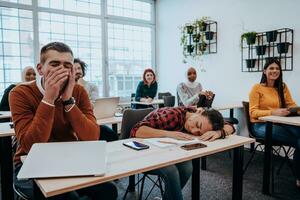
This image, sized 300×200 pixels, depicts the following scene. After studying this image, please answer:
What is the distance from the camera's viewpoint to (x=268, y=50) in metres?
3.87

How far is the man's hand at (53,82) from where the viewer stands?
4.18ft

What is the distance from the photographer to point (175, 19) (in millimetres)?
5449

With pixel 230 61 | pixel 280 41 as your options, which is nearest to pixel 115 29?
pixel 230 61

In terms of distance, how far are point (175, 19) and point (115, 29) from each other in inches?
49.0

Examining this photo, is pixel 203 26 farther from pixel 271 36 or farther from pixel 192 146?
pixel 192 146

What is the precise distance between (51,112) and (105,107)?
4.40 feet

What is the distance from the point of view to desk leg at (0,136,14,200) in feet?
6.22

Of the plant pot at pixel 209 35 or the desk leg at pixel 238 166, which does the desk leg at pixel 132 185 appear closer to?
the desk leg at pixel 238 166

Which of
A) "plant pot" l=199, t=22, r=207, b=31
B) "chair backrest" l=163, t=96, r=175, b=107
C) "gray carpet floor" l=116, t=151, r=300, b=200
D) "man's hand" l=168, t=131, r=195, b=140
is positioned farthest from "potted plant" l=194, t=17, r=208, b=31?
"man's hand" l=168, t=131, r=195, b=140

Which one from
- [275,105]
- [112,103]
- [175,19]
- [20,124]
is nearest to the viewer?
[20,124]

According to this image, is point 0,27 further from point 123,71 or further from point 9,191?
point 9,191

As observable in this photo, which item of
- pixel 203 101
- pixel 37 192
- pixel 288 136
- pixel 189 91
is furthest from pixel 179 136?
pixel 189 91

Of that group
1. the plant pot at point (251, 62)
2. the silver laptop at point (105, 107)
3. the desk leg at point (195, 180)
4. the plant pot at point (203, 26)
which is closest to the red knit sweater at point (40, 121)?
the desk leg at point (195, 180)

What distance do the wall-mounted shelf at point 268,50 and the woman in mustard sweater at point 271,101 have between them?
0.69 metres
